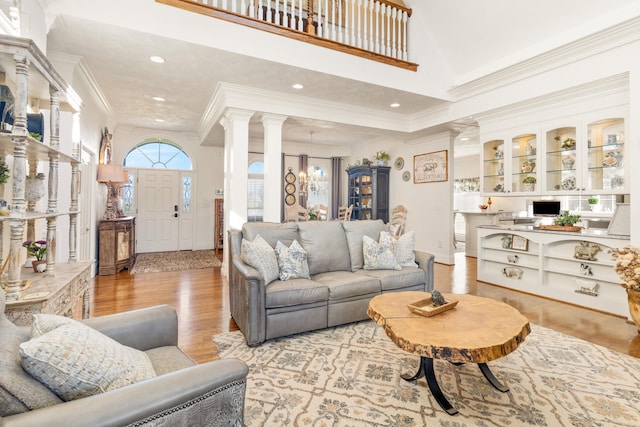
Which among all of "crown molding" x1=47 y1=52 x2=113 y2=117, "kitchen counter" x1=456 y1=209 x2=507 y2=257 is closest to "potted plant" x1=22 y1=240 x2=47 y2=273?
"crown molding" x1=47 y1=52 x2=113 y2=117

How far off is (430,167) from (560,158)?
2.57 m

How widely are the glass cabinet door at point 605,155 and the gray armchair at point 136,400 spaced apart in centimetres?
465

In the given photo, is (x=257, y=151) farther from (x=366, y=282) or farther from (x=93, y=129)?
(x=366, y=282)

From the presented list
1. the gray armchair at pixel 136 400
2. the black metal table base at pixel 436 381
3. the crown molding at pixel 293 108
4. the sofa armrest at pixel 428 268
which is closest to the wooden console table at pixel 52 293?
the gray armchair at pixel 136 400

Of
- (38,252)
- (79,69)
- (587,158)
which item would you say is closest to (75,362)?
(38,252)

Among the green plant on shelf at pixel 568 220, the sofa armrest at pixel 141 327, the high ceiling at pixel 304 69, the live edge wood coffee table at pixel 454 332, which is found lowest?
the live edge wood coffee table at pixel 454 332

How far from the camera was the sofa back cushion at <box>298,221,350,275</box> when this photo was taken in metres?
3.25

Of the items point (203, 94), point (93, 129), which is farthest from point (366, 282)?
point (93, 129)

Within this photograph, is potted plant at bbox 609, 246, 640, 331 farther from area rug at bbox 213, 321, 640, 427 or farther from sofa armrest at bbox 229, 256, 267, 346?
sofa armrest at bbox 229, 256, 267, 346

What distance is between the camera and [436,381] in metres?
1.91

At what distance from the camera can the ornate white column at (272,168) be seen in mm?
4934

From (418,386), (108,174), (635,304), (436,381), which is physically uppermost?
(108,174)

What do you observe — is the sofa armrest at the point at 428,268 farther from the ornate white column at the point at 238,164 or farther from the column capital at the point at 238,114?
the column capital at the point at 238,114

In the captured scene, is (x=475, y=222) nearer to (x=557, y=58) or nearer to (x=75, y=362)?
(x=557, y=58)
